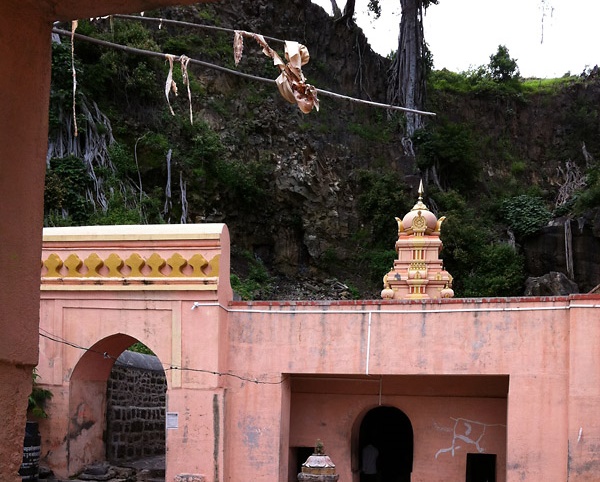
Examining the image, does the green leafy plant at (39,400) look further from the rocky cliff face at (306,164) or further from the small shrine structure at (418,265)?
the rocky cliff face at (306,164)

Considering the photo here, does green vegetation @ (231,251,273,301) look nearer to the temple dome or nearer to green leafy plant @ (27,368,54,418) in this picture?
the temple dome

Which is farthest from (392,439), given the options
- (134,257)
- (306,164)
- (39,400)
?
(306,164)

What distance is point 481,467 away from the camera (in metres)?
13.8

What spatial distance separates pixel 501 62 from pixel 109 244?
89.0 ft

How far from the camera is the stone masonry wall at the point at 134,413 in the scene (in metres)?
14.6

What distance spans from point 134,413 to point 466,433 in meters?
5.73

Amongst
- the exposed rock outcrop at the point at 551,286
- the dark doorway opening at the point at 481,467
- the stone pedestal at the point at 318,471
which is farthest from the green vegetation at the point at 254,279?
the stone pedestal at the point at 318,471

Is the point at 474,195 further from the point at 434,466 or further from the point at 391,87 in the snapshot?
the point at 434,466

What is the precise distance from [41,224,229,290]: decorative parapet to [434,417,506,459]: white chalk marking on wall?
13.7ft

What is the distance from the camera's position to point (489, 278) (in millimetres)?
28188

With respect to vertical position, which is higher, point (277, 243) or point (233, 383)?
point (277, 243)

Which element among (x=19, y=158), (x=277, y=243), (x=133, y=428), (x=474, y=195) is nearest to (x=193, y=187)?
(x=277, y=243)

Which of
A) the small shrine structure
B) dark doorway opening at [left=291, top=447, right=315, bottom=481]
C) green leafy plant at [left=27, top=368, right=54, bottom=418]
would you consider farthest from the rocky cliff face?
dark doorway opening at [left=291, top=447, right=315, bottom=481]

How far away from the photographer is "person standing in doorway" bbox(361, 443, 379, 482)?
47.3ft
